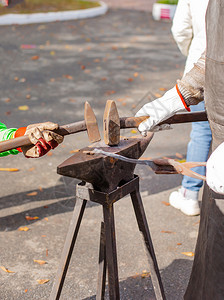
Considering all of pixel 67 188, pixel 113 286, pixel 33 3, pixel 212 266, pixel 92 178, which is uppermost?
pixel 92 178

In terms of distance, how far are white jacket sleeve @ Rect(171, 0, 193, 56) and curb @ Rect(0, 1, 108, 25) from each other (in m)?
8.99

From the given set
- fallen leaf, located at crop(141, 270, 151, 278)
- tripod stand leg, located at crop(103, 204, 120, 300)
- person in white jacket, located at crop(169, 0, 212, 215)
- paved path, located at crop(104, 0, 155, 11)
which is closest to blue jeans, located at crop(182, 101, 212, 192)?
person in white jacket, located at crop(169, 0, 212, 215)

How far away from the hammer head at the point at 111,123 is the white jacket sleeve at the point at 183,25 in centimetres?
193

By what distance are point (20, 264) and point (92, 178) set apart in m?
1.56

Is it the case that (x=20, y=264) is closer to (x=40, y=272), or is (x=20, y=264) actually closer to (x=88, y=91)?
(x=40, y=272)

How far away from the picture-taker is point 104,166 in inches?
82.4

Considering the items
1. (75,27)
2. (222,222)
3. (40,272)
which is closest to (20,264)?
(40,272)

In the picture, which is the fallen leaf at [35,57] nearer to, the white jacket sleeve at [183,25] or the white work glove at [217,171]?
the white jacket sleeve at [183,25]

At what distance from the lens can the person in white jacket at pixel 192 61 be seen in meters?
3.47

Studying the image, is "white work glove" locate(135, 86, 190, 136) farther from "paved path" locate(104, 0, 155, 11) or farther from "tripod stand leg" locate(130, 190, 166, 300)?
"paved path" locate(104, 0, 155, 11)

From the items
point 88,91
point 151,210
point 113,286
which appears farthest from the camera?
point 88,91

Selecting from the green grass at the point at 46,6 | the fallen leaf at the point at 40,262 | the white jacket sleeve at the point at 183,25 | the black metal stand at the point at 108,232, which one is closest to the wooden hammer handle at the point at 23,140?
the black metal stand at the point at 108,232

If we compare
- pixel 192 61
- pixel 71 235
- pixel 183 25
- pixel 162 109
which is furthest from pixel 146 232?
pixel 183 25

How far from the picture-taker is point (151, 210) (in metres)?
4.11
